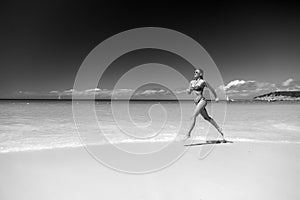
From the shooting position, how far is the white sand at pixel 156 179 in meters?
3.02

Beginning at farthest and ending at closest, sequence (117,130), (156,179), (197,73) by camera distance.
Result: 1. (117,130)
2. (197,73)
3. (156,179)

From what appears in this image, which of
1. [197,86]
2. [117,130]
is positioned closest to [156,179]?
[197,86]

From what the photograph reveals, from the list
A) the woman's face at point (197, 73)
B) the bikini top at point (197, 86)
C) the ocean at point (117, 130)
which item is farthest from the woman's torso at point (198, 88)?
the ocean at point (117, 130)

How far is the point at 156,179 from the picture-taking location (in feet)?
11.6

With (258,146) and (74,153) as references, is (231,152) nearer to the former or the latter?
(258,146)

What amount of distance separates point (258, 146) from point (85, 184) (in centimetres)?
493

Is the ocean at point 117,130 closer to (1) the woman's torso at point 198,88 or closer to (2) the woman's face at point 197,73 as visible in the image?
(1) the woman's torso at point 198,88

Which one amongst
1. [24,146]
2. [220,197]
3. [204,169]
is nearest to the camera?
[220,197]

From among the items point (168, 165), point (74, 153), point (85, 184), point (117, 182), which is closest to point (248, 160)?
point (168, 165)

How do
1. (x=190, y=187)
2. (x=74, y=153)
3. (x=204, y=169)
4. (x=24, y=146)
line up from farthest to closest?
(x=24, y=146)
(x=74, y=153)
(x=204, y=169)
(x=190, y=187)

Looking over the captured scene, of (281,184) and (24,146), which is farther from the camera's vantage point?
(24,146)

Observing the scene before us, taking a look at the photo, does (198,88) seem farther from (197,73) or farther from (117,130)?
(117,130)

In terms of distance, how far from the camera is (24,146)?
6.10 m

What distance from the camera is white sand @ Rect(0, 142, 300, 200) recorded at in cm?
302
